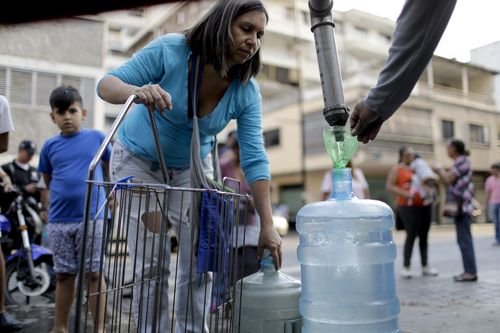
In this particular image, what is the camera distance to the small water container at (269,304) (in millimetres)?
2273

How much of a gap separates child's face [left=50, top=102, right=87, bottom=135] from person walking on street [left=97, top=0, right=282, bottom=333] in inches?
33.1

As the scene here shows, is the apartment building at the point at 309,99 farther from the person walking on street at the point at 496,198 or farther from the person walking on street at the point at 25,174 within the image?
the person walking on street at the point at 25,174

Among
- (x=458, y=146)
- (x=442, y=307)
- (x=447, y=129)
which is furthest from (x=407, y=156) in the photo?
(x=447, y=129)

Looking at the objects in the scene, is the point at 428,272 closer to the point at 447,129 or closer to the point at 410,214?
the point at 410,214

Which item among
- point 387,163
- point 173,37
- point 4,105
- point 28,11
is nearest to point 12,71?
point 28,11

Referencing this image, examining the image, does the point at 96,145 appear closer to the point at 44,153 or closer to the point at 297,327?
the point at 44,153

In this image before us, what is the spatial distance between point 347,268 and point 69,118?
82.0 inches

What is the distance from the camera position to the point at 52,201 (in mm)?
3229

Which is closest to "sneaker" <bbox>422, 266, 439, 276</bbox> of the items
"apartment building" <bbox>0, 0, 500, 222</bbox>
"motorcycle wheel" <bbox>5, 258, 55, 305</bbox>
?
"motorcycle wheel" <bbox>5, 258, 55, 305</bbox>

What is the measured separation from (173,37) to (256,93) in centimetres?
51

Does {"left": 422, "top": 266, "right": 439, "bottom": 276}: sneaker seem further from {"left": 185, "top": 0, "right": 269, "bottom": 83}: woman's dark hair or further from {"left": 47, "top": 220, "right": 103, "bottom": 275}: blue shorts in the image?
{"left": 185, "top": 0, "right": 269, "bottom": 83}: woman's dark hair

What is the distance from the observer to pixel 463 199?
558cm

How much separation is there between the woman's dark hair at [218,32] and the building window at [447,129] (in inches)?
1071

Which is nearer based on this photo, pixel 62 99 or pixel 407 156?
pixel 62 99
